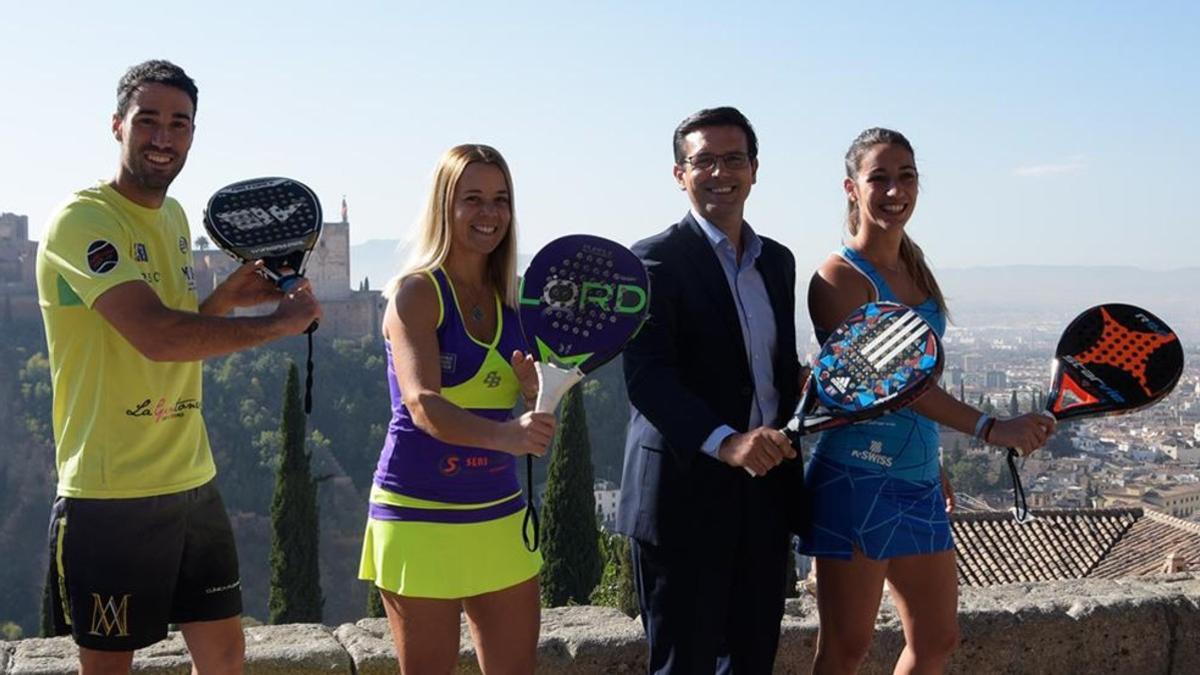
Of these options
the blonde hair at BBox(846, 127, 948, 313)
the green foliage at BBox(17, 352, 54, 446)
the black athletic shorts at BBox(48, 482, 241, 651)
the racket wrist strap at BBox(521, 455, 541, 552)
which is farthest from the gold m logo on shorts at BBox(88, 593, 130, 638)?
the green foliage at BBox(17, 352, 54, 446)

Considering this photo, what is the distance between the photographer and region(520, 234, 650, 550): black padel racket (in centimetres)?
238

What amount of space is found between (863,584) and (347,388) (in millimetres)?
61365

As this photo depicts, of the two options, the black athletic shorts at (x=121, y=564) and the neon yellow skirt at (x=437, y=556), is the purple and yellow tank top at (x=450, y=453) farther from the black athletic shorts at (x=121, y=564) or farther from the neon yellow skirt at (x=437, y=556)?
the black athletic shorts at (x=121, y=564)

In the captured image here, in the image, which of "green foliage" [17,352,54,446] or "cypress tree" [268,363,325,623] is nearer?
"cypress tree" [268,363,325,623]

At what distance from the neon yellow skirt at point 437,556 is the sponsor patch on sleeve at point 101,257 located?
2.13ft

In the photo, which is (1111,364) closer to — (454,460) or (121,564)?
(454,460)

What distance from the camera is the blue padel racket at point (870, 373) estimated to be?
2426 millimetres

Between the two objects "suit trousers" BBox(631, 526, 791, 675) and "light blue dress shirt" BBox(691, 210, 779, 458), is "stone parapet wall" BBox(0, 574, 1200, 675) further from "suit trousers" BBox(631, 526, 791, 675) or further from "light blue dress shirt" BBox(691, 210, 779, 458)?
"light blue dress shirt" BBox(691, 210, 779, 458)

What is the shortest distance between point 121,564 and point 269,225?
2.39 feet

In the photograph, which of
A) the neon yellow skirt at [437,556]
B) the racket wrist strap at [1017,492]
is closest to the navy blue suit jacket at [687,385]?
the neon yellow skirt at [437,556]

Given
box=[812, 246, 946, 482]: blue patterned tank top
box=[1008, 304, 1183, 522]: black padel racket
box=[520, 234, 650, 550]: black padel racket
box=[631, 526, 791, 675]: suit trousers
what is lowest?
box=[631, 526, 791, 675]: suit trousers

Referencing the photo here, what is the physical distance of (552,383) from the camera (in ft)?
7.55

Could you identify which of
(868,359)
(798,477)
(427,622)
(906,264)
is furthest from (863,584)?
(427,622)

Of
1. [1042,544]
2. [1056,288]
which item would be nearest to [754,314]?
[1042,544]
